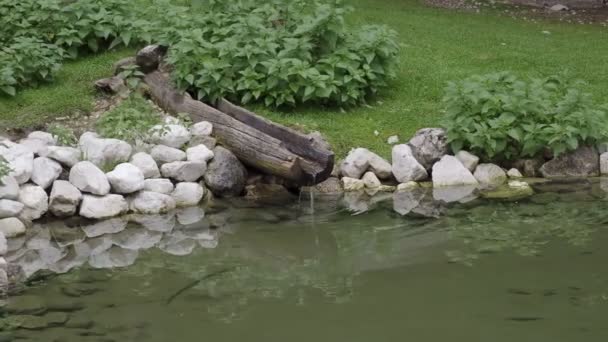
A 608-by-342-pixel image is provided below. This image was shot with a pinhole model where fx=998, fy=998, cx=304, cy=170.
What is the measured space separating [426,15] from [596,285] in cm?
1100

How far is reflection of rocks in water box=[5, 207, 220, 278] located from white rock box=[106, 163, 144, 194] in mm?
305

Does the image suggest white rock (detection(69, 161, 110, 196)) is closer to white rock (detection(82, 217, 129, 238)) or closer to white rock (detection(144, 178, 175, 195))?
white rock (detection(82, 217, 129, 238))

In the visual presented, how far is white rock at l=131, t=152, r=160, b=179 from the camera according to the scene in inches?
405

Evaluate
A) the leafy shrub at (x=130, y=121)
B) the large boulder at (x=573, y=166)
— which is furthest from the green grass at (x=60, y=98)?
the large boulder at (x=573, y=166)

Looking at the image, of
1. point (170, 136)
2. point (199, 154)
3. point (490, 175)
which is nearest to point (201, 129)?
point (170, 136)

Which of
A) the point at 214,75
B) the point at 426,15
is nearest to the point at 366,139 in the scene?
the point at 214,75

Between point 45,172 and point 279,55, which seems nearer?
point 45,172

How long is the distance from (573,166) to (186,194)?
4245mm

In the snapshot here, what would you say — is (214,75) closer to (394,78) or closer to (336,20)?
(336,20)

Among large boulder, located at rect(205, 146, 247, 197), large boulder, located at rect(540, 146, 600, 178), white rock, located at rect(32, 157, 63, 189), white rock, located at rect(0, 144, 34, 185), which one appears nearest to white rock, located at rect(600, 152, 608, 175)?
large boulder, located at rect(540, 146, 600, 178)

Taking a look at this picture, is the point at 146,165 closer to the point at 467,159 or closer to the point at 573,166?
the point at 467,159

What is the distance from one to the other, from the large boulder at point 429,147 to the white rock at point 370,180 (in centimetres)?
56

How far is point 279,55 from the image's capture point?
1189 centimetres

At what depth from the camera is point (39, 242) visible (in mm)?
9094
